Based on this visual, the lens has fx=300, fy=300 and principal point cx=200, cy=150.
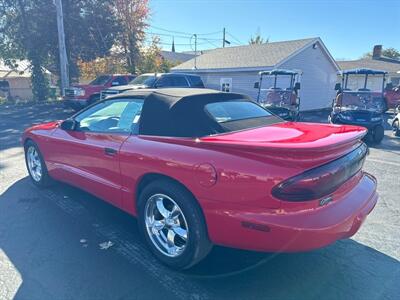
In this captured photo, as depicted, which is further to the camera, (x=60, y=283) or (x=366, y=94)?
(x=366, y=94)

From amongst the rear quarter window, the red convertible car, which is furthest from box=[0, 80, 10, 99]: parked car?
the rear quarter window

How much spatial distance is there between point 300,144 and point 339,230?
0.73 meters

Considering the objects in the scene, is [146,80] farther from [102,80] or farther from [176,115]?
[176,115]

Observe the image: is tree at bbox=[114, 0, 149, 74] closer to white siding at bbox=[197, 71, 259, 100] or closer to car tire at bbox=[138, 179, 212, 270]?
white siding at bbox=[197, 71, 259, 100]

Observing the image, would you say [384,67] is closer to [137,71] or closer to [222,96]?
[137,71]

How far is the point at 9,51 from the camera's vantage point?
20.0m

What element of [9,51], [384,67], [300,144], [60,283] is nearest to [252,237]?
[300,144]

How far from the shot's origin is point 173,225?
2.80 meters

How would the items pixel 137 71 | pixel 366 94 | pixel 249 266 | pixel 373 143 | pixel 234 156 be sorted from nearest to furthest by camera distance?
pixel 234 156
pixel 249 266
pixel 373 143
pixel 366 94
pixel 137 71

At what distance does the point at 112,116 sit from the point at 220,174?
1.90 meters

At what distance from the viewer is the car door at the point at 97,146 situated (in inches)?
128

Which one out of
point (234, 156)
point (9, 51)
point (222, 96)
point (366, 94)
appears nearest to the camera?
point (234, 156)

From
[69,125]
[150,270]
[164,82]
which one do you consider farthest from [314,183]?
[164,82]

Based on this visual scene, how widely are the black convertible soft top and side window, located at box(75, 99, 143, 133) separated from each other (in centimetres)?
18
